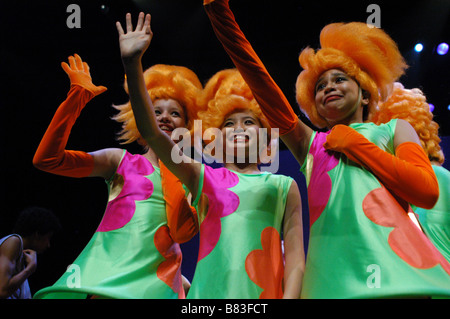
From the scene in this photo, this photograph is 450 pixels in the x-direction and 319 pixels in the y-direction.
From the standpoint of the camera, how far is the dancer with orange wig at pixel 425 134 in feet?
6.56

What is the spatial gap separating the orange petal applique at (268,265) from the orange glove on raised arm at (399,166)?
38 cm

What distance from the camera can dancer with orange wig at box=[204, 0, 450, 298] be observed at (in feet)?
3.78

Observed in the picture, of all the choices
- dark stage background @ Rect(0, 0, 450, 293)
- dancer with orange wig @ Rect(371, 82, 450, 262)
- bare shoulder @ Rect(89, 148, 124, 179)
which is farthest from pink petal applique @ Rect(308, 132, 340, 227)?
dark stage background @ Rect(0, 0, 450, 293)

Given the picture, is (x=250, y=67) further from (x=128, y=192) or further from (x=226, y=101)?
(x=128, y=192)

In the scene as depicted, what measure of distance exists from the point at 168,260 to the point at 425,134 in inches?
58.0

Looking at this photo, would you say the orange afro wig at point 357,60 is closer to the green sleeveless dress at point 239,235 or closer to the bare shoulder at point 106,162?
the green sleeveless dress at point 239,235

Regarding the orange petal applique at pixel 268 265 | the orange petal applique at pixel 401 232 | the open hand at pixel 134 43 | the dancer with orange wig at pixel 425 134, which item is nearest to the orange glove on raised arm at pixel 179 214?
the orange petal applique at pixel 268 265

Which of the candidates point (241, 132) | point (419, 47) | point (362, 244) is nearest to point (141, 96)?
point (241, 132)

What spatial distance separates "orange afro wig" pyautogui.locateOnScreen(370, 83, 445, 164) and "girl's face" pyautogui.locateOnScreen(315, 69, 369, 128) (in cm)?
54

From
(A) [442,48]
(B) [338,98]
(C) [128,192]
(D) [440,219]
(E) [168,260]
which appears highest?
(A) [442,48]

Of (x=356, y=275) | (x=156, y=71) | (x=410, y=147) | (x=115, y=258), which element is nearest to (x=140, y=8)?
(x=156, y=71)

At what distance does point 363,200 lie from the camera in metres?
1.31

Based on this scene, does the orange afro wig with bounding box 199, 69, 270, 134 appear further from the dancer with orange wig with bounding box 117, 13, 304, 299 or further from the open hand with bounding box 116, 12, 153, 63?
the open hand with bounding box 116, 12, 153, 63

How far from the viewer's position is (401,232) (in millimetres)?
1220
